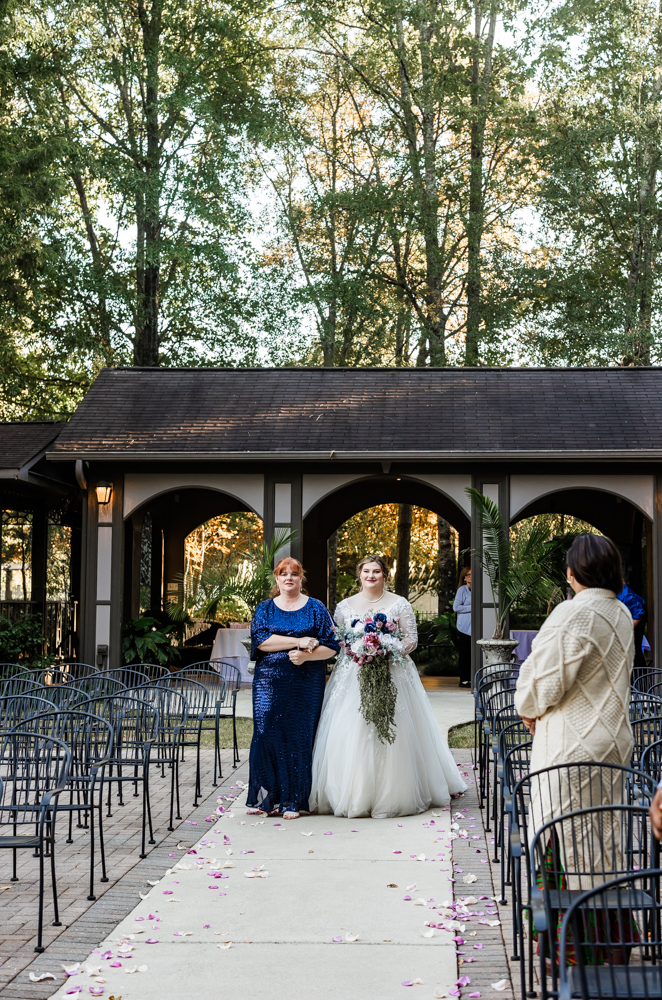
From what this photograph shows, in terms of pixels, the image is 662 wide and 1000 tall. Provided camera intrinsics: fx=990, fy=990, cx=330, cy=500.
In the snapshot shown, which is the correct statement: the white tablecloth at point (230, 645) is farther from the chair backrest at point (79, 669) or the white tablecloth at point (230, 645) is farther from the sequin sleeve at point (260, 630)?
the sequin sleeve at point (260, 630)

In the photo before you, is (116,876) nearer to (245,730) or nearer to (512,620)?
(245,730)

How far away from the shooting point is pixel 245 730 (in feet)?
36.6

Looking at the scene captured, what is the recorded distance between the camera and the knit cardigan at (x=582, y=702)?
384 cm

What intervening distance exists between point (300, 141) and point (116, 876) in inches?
919

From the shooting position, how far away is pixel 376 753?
22.7 feet

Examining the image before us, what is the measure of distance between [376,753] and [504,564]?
20.7ft

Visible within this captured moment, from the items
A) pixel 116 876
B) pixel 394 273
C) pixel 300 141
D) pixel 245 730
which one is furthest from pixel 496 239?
pixel 116 876

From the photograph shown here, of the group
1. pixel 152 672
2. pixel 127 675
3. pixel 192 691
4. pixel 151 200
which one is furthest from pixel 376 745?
pixel 151 200

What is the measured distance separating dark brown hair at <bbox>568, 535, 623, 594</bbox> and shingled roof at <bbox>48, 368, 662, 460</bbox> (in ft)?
29.7

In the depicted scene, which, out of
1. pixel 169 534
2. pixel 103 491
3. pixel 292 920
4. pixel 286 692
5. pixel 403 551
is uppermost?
pixel 103 491

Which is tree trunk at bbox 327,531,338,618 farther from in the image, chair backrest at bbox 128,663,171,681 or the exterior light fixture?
chair backrest at bbox 128,663,171,681

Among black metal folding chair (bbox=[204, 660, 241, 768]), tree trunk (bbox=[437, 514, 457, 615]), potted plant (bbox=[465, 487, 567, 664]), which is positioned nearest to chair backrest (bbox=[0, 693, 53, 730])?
black metal folding chair (bbox=[204, 660, 241, 768])

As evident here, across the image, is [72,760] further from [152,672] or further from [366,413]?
[366,413]

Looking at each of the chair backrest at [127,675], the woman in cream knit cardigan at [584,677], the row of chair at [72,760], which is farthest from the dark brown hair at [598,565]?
the chair backrest at [127,675]
